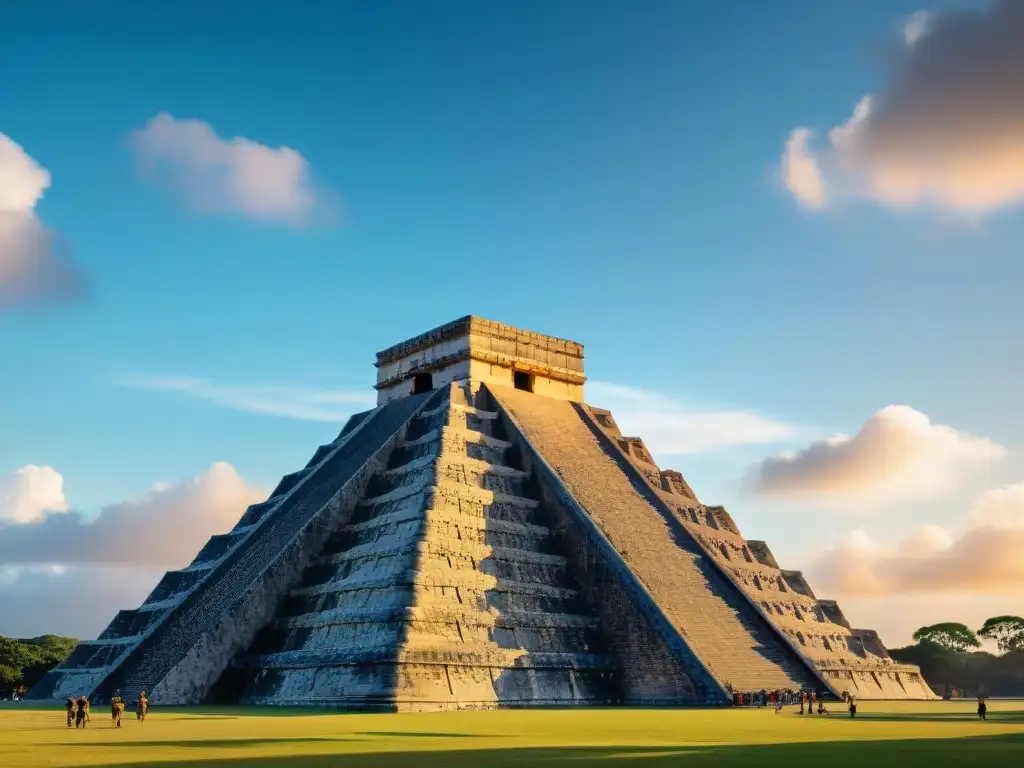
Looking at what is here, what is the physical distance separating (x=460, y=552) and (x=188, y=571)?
37.0 ft

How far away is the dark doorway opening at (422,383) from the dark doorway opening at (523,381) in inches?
126

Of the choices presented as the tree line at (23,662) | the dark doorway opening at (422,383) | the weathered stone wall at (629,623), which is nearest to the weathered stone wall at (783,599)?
the weathered stone wall at (629,623)

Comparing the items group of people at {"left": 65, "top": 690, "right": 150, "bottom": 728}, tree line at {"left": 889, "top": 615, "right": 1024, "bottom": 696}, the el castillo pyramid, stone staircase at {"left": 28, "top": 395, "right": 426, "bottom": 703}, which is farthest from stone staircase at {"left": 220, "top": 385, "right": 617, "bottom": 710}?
tree line at {"left": 889, "top": 615, "right": 1024, "bottom": 696}

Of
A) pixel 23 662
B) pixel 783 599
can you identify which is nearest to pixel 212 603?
pixel 783 599

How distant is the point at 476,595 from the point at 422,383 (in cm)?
1384

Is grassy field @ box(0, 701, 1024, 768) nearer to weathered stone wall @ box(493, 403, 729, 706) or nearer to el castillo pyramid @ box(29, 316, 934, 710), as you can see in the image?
weathered stone wall @ box(493, 403, 729, 706)

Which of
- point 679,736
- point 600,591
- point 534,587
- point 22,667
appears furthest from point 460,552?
point 22,667

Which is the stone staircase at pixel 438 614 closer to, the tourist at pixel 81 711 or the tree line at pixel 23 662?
the tourist at pixel 81 711

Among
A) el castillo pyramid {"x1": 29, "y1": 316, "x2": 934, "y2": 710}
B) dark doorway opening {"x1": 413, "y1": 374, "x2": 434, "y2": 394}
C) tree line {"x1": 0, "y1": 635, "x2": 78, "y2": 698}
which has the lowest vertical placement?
tree line {"x1": 0, "y1": 635, "x2": 78, "y2": 698}

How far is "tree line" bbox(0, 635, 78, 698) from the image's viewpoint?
140 feet

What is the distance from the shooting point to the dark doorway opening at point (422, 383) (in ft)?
121

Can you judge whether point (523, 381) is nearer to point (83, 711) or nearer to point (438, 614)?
point (438, 614)

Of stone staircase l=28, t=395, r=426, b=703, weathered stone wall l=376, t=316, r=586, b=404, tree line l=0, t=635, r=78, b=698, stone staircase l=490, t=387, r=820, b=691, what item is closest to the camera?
stone staircase l=28, t=395, r=426, b=703

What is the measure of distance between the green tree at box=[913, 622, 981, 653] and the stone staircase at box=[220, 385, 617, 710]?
1846 inches
